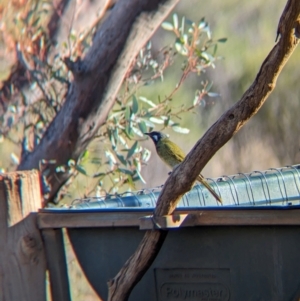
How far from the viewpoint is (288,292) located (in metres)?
2.37

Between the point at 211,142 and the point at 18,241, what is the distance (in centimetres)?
78

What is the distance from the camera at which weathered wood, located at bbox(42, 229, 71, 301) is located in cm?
278

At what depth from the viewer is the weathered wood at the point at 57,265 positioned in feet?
9.12

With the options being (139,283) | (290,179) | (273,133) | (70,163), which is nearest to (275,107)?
(273,133)

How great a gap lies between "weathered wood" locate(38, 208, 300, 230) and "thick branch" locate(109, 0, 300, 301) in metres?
0.04

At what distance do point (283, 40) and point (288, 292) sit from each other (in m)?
0.74

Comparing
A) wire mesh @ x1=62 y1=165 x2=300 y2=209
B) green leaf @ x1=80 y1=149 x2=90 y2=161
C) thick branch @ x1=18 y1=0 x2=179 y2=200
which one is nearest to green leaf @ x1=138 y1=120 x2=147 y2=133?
thick branch @ x1=18 y1=0 x2=179 y2=200

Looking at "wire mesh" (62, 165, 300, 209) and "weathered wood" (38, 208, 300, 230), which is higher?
"wire mesh" (62, 165, 300, 209)

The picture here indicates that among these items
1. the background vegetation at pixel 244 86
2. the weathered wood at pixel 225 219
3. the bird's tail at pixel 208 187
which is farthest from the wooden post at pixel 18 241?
the background vegetation at pixel 244 86

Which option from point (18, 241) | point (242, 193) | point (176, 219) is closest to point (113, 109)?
point (242, 193)

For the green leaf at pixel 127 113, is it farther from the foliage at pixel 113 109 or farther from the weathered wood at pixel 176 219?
the weathered wood at pixel 176 219

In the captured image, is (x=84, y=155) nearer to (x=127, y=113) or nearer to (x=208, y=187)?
(x=127, y=113)

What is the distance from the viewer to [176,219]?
252 centimetres

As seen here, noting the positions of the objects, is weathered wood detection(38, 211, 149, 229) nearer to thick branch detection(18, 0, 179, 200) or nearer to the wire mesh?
the wire mesh
